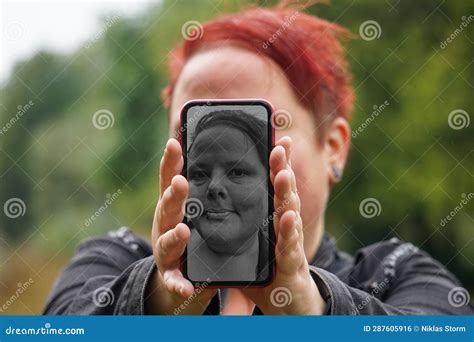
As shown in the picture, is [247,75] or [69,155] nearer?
[247,75]

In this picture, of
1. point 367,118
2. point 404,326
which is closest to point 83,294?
point 404,326

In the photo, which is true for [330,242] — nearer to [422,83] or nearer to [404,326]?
[404,326]

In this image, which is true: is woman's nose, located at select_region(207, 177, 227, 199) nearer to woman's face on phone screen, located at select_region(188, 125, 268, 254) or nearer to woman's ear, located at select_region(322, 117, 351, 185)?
woman's face on phone screen, located at select_region(188, 125, 268, 254)

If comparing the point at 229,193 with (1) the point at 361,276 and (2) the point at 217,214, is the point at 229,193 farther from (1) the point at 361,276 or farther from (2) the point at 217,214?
(1) the point at 361,276

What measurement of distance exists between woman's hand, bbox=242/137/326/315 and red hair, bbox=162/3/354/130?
0.92 ft

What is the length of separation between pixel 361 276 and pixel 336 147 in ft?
0.68

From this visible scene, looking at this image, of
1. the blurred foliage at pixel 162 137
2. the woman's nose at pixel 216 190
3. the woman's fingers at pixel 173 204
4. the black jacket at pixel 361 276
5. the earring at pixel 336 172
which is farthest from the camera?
the blurred foliage at pixel 162 137

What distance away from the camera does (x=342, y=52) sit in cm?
119

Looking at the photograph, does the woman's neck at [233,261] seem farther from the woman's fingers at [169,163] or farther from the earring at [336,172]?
the earring at [336,172]

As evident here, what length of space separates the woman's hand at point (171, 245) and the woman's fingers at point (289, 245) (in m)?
0.10

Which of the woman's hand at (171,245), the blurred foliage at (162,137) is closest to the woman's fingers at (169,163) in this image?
the woman's hand at (171,245)

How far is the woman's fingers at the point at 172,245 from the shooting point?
730 millimetres

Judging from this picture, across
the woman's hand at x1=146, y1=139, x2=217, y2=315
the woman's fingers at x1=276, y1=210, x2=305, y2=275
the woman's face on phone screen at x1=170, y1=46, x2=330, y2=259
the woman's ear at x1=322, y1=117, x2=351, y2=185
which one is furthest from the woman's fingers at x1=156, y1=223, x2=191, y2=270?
the woman's ear at x1=322, y1=117, x2=351, y2=185

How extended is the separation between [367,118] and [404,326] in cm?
38
